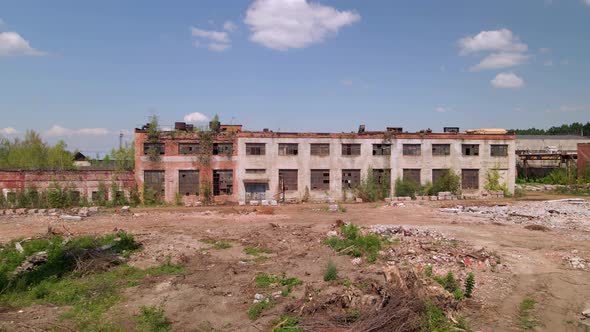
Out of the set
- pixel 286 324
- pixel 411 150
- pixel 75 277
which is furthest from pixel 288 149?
pixel 286 324

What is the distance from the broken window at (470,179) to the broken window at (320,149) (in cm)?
1380

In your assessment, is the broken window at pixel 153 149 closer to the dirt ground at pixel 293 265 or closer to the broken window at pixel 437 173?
the dirt ground at pixel 293 265

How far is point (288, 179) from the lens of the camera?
36.6 m

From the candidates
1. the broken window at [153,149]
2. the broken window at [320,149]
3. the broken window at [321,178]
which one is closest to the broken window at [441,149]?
the broken window at [320,149]

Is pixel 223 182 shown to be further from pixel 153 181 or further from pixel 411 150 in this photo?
pixel 411 150

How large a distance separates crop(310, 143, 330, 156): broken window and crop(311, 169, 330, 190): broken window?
1635 mm

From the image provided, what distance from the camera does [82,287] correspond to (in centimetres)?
1148

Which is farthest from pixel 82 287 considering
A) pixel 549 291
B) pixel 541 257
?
pixel 541 257

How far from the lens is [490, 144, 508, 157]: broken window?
3872cm

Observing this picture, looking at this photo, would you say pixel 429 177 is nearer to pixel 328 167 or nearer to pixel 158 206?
pixel 328 167

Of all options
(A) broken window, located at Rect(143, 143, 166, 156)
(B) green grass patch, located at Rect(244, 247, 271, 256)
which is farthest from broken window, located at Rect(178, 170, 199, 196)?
(B) green grass patch, located at Rect(244, 247, 271, 256)

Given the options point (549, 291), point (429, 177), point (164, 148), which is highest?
point (164, 148)

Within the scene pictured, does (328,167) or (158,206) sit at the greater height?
(328,167)

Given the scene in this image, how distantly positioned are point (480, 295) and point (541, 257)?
5648mm
